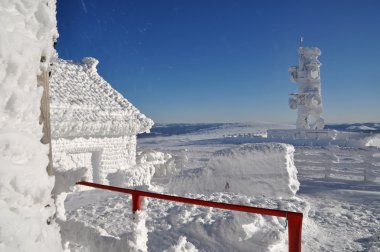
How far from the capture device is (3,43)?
1.26 m

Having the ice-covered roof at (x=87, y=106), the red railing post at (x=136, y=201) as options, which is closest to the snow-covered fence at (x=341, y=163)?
the ice-covered roof at (x=87, y=106)

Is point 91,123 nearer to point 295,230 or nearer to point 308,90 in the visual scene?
point 295,230

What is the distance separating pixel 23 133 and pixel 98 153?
1045 centimetres

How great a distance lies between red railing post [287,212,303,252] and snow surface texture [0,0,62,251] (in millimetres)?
1236

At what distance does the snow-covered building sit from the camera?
10.1 metres

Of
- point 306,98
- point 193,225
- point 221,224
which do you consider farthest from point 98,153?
point 306,98

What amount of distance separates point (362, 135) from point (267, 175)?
14.0 metres

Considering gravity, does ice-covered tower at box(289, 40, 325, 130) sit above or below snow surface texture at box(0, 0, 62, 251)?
above

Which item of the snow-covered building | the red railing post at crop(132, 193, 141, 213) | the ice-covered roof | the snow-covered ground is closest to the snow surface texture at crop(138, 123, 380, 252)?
the snow-covered ground

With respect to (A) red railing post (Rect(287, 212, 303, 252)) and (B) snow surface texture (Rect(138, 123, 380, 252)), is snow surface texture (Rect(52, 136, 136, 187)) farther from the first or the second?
(A) red railing post (Rect(287, 212, 303, 252))

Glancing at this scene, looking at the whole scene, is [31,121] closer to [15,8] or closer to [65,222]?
[15,8]

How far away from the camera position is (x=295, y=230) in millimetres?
1755

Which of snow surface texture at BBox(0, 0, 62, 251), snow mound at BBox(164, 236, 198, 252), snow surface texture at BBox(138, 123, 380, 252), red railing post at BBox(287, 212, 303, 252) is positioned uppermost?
snow surface texture at BBox(0, 0, 62, 251)

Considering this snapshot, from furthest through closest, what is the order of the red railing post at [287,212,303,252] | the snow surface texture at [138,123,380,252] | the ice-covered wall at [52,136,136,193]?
the ice-covered wall at [52,136,136,193], the snow surface texture at [138,123,380,252], the red railing post at [287,212,303,252]
